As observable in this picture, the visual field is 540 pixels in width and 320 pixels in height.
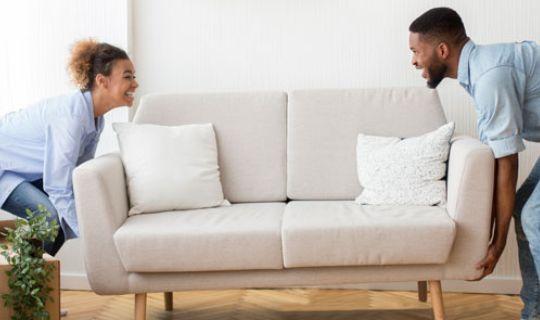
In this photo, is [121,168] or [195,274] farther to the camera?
[121,168]

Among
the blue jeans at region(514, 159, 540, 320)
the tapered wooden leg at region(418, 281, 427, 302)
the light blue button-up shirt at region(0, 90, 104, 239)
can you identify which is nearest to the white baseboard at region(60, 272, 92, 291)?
the light blue button-up shirt at region(0, 90, 104, 239)

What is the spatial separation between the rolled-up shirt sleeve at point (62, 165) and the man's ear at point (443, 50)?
1.36m

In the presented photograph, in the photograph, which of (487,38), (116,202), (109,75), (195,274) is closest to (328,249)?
(195,274)

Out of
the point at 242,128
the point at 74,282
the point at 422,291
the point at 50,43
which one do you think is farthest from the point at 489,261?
the point at 50,43

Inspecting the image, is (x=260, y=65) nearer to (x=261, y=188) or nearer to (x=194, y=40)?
(x=194, y=40)

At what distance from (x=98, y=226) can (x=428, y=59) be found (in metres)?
1.30

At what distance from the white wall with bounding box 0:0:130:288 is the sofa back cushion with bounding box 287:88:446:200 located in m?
0.92

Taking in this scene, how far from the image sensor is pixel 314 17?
3275 millimetres

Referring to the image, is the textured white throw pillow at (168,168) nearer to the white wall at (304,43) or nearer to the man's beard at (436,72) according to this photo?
the white wall at (304,43)

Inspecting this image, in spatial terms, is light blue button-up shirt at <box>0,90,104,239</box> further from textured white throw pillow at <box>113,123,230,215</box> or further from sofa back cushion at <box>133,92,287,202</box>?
sofa back cushion at <box>133,92,287,202</box>

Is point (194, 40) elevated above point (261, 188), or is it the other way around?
point (194, 40)

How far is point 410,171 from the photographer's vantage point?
2.63 m

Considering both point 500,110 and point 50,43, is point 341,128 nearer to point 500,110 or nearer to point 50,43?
point 500,110

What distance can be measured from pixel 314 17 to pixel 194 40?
1.91ft
